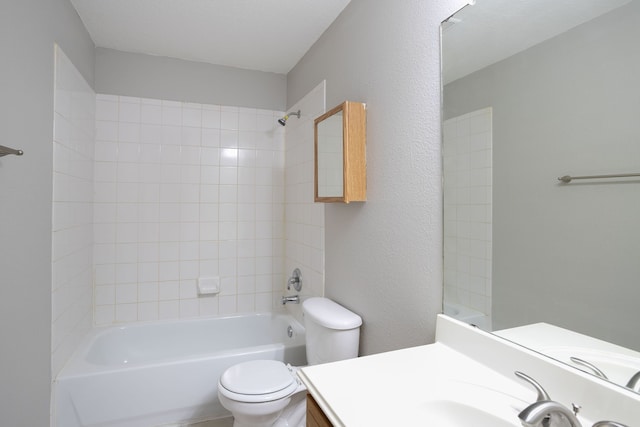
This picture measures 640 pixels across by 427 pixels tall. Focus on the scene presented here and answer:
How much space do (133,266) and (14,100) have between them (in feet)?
5.14

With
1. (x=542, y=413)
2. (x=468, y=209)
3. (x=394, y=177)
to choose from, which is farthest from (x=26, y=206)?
(x=542, y=413)

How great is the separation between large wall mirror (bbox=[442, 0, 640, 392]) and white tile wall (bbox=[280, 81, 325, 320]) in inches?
45.6

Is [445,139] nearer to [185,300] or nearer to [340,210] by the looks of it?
[340,210]

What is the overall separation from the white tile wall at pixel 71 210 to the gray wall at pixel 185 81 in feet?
0.91

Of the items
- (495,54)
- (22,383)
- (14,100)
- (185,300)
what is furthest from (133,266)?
(495,54)

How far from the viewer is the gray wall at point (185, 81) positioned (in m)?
2.54

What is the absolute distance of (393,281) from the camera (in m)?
1.49

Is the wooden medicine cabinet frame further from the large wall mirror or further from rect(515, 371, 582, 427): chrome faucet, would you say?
rect(515, 371, 582, 427): chrome faucet

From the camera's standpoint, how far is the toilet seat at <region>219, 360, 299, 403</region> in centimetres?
162

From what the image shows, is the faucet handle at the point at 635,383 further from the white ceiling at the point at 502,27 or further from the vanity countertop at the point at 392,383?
the white ceiling at the point at 502,27

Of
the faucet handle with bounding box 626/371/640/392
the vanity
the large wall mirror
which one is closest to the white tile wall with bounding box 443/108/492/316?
the large wall mirror

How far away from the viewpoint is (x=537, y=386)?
0.79 m

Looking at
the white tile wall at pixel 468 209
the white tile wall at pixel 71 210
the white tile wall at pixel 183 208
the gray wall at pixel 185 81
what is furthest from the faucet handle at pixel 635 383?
the gray wall at pixel 185 81

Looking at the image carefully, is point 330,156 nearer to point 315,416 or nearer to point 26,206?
point 315,416
